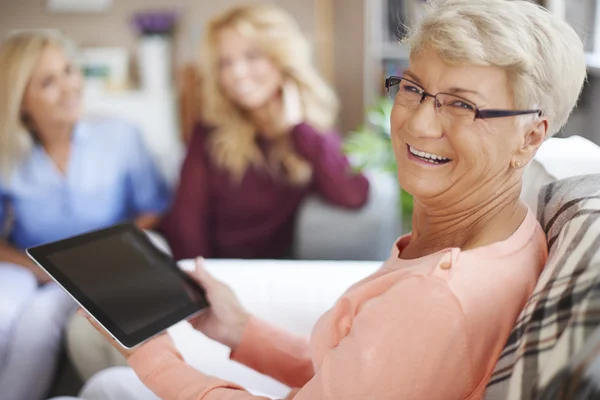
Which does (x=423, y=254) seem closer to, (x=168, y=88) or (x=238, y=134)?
(x=238, y=134)

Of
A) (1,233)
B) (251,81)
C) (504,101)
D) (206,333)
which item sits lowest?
(1,233)

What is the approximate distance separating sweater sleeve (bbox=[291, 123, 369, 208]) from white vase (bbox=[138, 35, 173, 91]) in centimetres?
175

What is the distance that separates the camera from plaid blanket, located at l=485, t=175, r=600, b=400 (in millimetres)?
578

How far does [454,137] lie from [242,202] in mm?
1362

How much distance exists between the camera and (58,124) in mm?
1995

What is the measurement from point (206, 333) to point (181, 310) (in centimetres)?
10

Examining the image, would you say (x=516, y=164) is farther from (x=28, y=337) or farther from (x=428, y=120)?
(x=28, y=337)

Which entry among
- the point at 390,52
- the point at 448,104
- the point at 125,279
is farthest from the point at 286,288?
the point at 390,52

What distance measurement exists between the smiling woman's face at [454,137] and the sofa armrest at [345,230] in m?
1.13

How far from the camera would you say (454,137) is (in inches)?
28.7

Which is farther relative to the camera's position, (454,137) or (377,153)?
(377,153)

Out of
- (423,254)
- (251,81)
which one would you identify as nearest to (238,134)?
(251,81)

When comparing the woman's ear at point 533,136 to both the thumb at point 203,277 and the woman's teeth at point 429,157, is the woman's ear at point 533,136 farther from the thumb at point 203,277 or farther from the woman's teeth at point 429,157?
the thumb at point 203,277

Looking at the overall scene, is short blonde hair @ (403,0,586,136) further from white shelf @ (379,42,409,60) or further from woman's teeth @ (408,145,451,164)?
white shelf @ (379,42,409,60)
